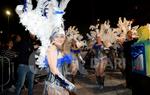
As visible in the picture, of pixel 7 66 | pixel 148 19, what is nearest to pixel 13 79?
pixel 7 66

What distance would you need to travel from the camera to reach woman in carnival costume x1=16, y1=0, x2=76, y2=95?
593 cm

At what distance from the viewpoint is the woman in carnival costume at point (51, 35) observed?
19.5 ft

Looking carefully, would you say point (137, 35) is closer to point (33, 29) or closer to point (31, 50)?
point (31, 50)

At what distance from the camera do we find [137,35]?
10703mm

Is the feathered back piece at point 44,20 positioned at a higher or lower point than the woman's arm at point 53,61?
higher

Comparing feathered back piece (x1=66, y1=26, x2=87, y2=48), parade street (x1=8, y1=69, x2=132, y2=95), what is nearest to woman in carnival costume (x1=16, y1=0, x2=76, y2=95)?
parade street (x1=8, y1=69, x2=132, y2=95)

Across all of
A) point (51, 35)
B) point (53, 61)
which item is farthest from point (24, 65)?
point (53, 61)

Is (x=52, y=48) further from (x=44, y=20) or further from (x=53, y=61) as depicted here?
(x=44, y=20)

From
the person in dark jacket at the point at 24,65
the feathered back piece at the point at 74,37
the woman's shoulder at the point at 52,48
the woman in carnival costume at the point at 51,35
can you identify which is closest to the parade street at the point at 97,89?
the person in dark jacket at the point at 24,65

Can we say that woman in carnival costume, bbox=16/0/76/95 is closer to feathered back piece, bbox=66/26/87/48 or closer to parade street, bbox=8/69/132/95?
parade street, bbox=8/69/132/95

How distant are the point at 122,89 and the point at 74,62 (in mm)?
3241

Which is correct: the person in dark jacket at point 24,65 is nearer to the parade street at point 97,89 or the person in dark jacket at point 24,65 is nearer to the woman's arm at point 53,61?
the parade street at point 97,89

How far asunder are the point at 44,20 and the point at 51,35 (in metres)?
0.61

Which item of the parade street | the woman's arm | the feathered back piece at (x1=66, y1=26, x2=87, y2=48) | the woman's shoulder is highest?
the feathered back piece at (x1=66, y1=26, x2=87, y2=48)
